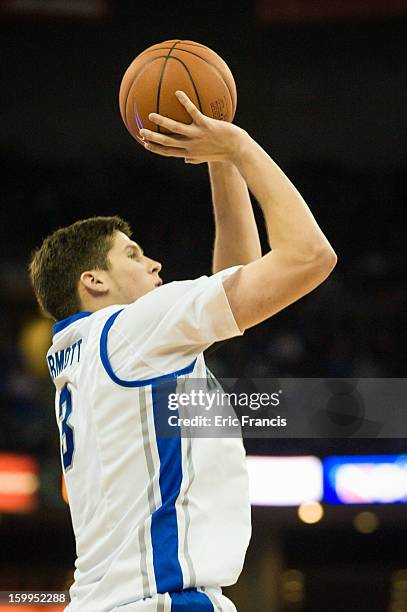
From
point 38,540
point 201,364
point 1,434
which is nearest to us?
point 201,364

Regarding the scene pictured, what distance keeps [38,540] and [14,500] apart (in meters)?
1.04

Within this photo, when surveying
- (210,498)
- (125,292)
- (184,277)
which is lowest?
(210,498)

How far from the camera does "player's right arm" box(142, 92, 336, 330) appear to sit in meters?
1.67

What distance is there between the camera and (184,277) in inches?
282

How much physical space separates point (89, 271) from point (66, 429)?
35 cm

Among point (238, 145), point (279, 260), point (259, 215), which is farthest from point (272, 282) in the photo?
point (259, 215)

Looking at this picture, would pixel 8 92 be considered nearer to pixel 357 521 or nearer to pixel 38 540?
pixel 38 540

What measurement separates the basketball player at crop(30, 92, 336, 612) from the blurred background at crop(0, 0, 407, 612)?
457 centimetres

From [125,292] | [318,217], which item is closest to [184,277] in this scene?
[318,217]

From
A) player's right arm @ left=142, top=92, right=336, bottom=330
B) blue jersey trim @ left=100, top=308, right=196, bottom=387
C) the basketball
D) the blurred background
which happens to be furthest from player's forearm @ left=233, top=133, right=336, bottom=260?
the blurred background

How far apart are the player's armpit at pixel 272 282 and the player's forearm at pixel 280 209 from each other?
0.03ft

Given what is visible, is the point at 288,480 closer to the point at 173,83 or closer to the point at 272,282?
the point at 173,83

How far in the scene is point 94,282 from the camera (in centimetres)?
206

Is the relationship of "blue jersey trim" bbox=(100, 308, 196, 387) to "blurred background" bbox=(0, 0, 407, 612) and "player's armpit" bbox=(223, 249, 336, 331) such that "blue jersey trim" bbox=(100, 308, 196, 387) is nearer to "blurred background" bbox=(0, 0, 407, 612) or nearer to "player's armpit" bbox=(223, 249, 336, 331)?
"player's armpit" bbox=(223, 249, 336, 331)
